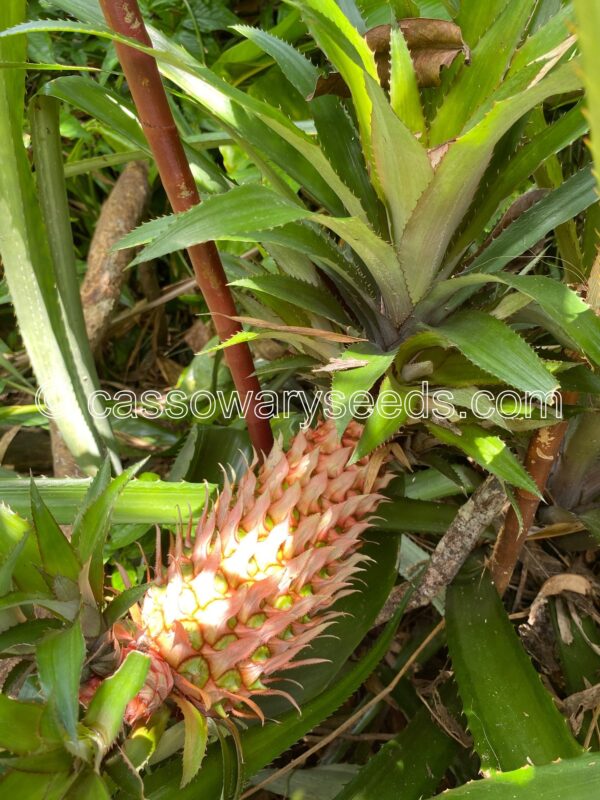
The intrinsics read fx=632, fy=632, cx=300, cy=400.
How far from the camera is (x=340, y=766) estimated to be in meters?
0.80

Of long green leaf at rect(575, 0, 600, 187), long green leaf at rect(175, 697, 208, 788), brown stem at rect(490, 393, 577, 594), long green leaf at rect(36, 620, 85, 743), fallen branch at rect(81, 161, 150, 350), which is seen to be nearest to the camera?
long green leaf at rect(575, 0, 600, 187)

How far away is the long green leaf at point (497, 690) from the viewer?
57cm

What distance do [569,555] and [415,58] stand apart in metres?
0.65

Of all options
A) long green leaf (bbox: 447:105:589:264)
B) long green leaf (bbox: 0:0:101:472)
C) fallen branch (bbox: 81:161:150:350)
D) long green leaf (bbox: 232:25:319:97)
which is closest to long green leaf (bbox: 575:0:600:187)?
long green leaf (bbox: 447:105:589:264)

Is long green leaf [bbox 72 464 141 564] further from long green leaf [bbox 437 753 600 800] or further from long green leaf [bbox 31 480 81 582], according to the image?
long green leaf [bbox 437 753 600 800]

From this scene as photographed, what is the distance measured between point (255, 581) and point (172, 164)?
39 centimetres

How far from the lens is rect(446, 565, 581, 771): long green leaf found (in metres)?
0.57

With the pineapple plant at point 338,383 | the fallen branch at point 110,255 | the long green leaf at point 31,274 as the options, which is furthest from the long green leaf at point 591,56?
the fallen branch at point 110,255

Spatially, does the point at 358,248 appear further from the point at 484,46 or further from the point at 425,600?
the point at 425,600

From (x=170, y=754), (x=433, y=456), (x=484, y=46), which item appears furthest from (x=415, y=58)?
(x=170, y=754)

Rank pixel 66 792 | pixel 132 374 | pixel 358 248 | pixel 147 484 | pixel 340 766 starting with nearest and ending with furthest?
pixel 66 792, pixel 358 248, pixel 147 484, pixel 340 766, pixel 132 374

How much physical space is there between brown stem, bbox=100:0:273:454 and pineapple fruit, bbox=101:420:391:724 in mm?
104

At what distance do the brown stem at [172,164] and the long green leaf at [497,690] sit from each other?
12.0 inches

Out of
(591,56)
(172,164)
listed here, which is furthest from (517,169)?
(591,56)
